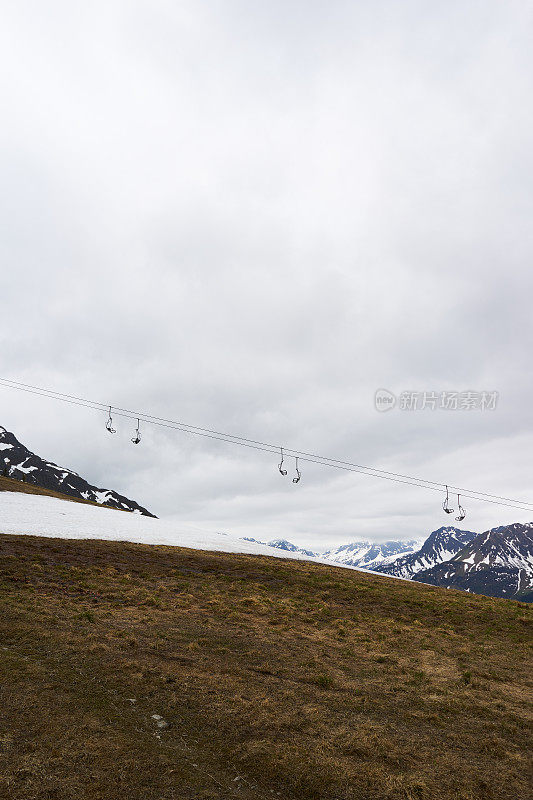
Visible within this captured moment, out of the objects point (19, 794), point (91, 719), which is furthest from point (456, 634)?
point (19, 794)

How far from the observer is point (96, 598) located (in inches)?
853

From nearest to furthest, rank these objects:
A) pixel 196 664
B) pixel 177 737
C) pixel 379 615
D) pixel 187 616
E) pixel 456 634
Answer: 1. pixel 177 737
2. pixel 196 664
3. pixel 187 616
4. pixel 456 634
5. pixel 379 615

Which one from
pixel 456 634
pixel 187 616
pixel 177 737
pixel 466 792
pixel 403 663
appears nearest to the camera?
pixel 466 792

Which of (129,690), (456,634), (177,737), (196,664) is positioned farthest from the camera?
(456,634)

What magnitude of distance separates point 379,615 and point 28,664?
63.3 ft

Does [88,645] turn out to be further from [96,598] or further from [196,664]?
[96,598]

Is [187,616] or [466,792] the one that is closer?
[466,792]

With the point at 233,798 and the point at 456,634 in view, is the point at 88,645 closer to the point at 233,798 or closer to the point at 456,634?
the point at 233,798

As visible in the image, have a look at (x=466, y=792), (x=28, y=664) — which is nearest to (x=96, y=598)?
(x=28, y=664)

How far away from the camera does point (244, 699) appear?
1169cm

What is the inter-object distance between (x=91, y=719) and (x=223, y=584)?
20.0 m

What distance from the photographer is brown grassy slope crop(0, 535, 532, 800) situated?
825cm

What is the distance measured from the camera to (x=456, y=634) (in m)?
22.4

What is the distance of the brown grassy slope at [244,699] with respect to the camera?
8.25m
